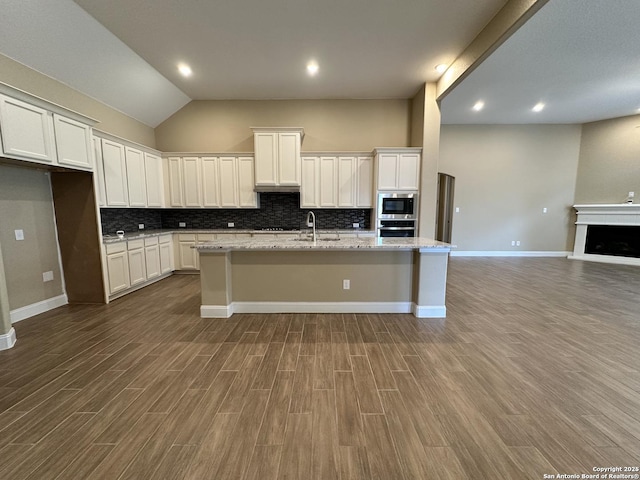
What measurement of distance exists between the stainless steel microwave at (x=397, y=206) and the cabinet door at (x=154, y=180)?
445 cm

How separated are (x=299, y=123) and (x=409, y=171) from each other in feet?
8.40

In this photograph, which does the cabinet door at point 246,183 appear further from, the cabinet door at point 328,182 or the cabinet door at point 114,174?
the cabinet door at point 114,174

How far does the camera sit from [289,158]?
4.96 metres

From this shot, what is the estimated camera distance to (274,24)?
3.06 m

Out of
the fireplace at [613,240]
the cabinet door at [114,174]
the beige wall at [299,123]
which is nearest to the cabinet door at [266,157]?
the beige wall at [299,123]

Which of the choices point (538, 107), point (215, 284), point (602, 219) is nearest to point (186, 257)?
point (215, 284)

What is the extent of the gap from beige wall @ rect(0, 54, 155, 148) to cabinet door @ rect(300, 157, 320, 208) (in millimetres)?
3359

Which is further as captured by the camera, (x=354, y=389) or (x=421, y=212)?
(x=421, y=212)

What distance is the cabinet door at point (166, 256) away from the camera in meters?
4.75

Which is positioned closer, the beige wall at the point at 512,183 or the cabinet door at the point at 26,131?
the cabinet door at the point at 26,131

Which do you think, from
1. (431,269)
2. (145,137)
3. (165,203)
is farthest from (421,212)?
(145,137)

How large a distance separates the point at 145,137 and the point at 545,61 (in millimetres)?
7197

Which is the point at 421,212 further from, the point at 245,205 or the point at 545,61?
the point at 245,205

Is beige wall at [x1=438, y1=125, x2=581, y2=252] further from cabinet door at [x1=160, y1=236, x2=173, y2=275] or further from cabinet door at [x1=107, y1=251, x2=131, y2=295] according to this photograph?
cabinet door at [x1=107, y1=251, x2=131, y2=295]
